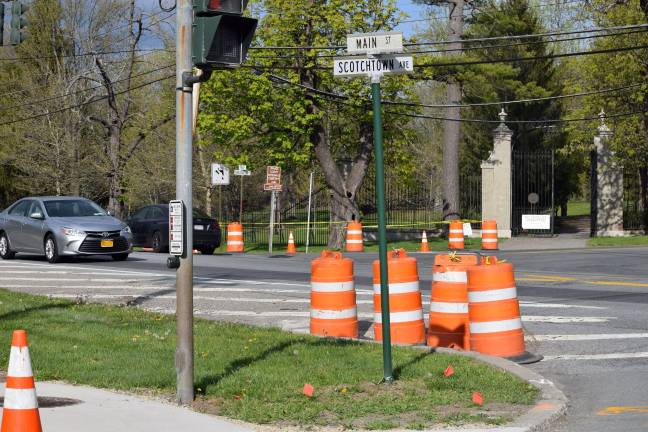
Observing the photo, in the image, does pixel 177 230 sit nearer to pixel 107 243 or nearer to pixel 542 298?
pixel 542 298

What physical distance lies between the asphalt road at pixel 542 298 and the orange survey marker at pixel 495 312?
327 mm

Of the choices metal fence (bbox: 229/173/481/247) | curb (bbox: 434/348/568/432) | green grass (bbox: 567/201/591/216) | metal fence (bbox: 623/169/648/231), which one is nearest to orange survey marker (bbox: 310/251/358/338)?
curb (bbox: 434/348/568/432)

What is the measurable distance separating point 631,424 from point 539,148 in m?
44.8

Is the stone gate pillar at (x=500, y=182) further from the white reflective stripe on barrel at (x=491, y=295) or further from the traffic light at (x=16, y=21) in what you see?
the white reflective stripe on barrel at (x=491, y=295)

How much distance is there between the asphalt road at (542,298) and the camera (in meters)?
9.00

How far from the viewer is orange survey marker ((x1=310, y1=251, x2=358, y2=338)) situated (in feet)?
36.6

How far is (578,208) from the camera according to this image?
259 ft

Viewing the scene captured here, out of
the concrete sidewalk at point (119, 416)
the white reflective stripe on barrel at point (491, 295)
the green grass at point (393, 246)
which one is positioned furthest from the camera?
the green grass at point (393, 246)

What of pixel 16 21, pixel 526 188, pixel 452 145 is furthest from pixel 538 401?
pixel 526 188

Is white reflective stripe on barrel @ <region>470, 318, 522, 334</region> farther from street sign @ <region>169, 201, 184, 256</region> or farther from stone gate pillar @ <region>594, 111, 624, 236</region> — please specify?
stone gate pillar @ <region>594, 111, 624, 236</region>

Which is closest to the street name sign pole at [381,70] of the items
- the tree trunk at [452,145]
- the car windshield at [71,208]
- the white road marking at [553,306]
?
the white road marking at [553,306]

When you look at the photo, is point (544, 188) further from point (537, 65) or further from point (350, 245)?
point (350, 245)

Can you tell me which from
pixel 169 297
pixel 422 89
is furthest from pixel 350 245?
pixel 422 89

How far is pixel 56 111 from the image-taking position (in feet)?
162
